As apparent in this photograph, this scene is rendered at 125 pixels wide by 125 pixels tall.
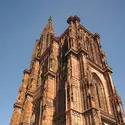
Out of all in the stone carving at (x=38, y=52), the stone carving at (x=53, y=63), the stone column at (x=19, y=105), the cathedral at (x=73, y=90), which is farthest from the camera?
the stone carving at (x=38, y=52)

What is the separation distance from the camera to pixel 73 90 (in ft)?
49.2

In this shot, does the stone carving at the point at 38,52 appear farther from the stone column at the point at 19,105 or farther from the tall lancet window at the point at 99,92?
the tall lancet window at the point at 99,92

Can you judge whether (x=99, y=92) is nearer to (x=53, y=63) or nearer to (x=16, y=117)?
(x=53, y=63)

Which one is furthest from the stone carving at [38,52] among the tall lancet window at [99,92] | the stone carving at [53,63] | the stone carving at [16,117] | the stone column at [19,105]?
the tall lancet window at [99,92]

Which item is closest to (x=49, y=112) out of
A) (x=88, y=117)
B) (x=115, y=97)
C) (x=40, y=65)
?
(x=88, y=117)

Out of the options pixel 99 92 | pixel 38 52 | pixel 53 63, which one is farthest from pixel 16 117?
pixel 38 52

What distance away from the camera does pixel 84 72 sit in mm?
16766

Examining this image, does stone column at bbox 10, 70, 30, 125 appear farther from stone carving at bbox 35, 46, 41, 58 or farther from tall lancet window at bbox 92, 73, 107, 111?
tall lancet window at bbox 92, 73, 107, 111

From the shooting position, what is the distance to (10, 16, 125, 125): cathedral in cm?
1409

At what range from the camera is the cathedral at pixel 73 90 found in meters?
14.1

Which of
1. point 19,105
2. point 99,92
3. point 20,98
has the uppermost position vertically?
point 20,98

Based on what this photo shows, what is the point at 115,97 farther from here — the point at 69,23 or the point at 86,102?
the point at 69,23

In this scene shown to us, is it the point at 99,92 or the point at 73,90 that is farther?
the point at 99,92

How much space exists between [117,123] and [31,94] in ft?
40.0
